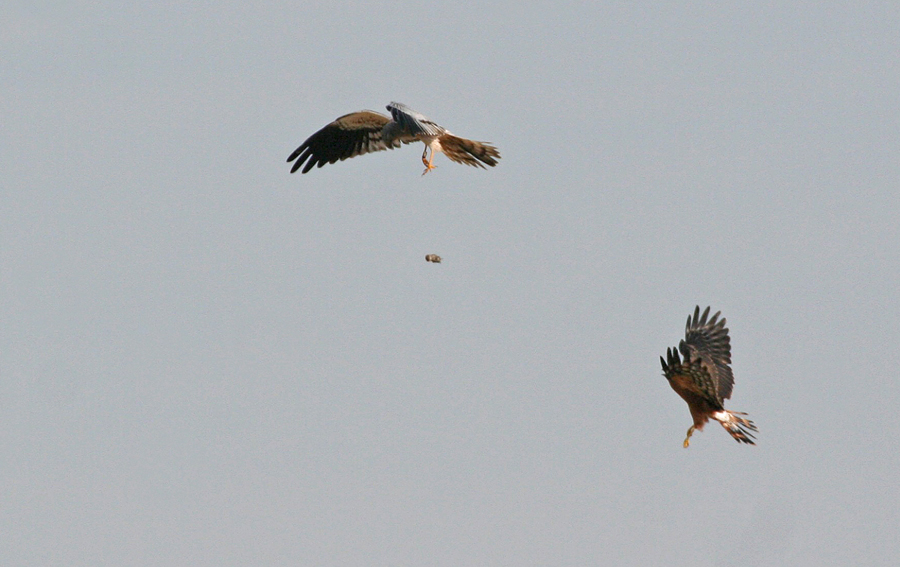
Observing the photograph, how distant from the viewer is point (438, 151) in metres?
19.5

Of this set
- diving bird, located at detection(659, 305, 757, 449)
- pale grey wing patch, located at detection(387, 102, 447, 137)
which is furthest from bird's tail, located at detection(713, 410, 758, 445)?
pale grey wing patch, located at detection(387, 102, 447, 137)

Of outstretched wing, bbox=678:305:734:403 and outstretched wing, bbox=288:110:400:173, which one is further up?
outstretched wing, bbox=288:110:400:173

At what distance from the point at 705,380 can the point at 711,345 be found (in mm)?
2160

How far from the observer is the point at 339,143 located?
22344mm

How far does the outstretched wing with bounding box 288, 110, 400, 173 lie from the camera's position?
72.6 feet

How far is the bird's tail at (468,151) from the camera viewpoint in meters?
19.2

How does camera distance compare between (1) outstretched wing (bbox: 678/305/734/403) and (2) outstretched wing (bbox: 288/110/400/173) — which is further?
(2) outstretched wing (bbox: 288/110/400/173)

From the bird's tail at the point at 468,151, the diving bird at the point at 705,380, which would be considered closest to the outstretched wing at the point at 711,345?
the diving bird at the point at 705,380

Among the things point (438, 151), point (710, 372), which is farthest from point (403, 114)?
point (710, 372)

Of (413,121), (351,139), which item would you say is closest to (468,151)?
(413,121)

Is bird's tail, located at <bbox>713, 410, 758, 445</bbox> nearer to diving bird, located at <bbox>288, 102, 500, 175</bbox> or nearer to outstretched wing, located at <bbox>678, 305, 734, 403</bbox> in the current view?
outstretched wing, located at <bbox>678, 305, 734, 403</bbox>

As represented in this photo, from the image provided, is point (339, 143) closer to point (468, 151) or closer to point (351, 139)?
point (351, 139)

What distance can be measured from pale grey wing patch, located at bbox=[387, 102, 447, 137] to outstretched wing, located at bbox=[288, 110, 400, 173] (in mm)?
3395

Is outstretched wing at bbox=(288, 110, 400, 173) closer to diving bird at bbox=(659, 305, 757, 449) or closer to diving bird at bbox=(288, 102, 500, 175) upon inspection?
diving bird at bbox=(288, 102, 500, 175)
